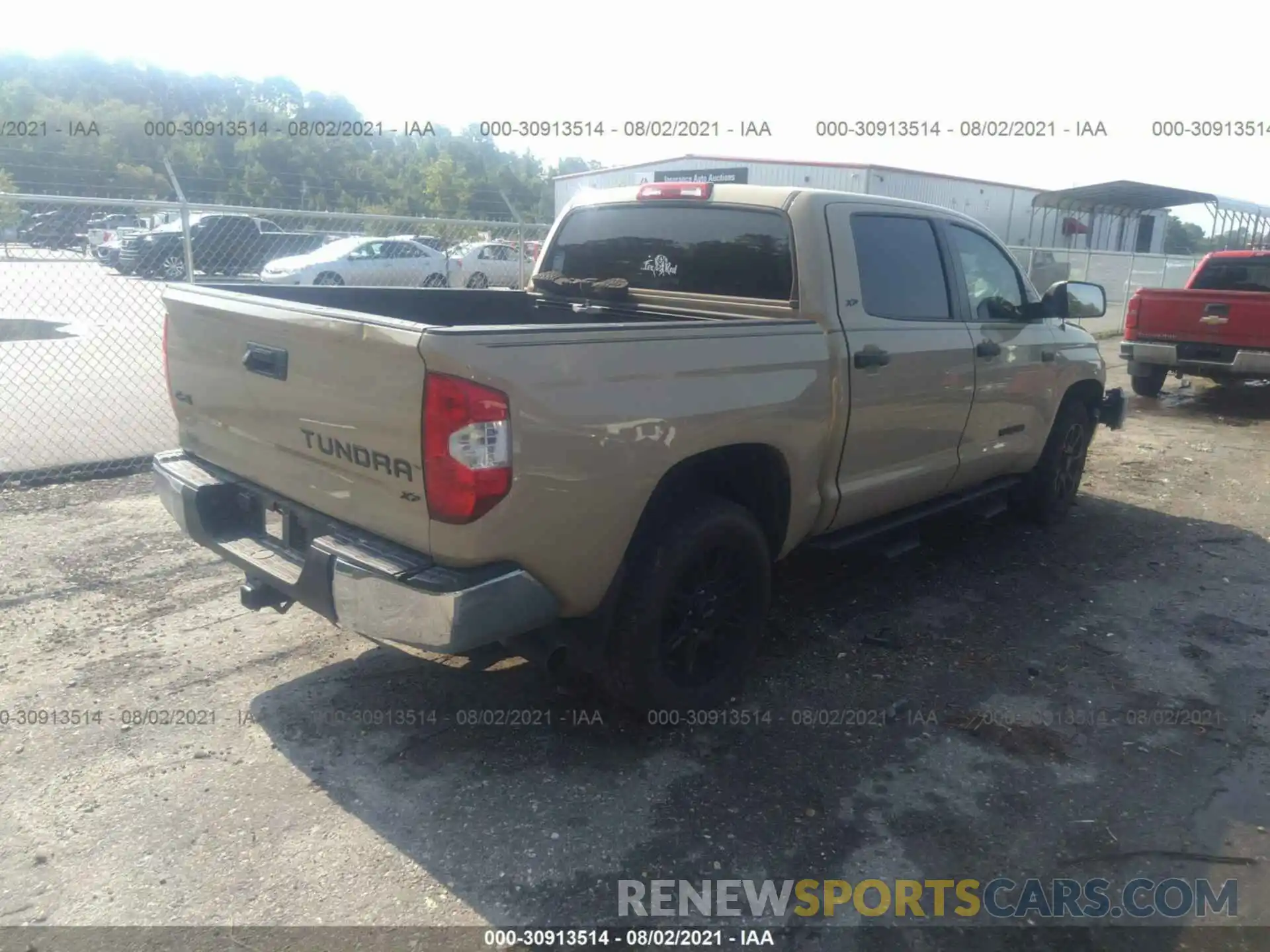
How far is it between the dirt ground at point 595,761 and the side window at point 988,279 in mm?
1495

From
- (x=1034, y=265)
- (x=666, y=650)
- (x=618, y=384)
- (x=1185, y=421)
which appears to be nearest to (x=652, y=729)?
(x=666, y=650)

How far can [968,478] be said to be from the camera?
5070 millimetres

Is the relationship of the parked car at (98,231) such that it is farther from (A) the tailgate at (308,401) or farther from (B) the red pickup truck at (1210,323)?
(B) the red pickup truck at (1210,323)

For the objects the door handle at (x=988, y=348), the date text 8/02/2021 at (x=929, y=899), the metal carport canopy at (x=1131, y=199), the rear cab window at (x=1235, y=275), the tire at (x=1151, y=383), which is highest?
the metal carport canopy at (x=1131, y=199)

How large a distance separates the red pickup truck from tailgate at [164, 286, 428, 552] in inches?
402

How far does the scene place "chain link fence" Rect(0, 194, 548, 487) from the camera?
6.83 metres

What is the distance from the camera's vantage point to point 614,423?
114 inches

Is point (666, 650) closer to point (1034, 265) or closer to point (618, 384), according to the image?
point (618, 384)

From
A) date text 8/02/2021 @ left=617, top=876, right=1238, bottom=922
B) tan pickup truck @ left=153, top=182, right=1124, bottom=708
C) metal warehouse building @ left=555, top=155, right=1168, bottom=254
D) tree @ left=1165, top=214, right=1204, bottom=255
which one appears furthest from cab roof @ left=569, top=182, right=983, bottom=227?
tree @ left=1165, top=214, right=1204, bottom=255

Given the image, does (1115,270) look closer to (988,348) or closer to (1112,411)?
(1112,411)

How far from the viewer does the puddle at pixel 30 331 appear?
471 inches

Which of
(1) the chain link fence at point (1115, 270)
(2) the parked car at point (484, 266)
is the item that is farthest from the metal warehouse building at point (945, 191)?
(2) the parked car at point (484, 266)

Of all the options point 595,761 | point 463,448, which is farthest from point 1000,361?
point 463,448

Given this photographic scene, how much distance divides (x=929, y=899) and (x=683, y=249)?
284 cm
